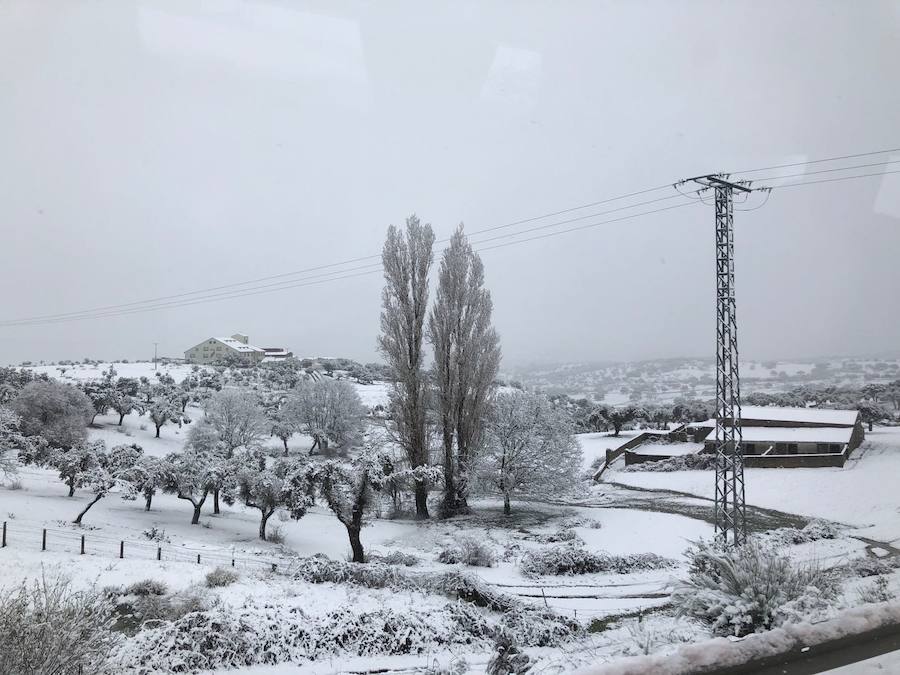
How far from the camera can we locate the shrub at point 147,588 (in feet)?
23.0

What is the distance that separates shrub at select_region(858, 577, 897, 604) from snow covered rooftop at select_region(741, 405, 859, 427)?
42.6 feet

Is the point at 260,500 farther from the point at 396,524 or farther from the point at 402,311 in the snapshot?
the point at 402,311

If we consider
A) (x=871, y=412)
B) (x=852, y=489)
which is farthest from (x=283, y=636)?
(x=871, y=412)

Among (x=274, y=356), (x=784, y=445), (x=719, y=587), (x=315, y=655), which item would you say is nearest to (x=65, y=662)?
(x=315, y=655)

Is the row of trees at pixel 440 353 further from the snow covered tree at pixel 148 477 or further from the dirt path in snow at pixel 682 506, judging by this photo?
the snow covered tree at pixel 148 477

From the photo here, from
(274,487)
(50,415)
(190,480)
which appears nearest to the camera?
(274,487)

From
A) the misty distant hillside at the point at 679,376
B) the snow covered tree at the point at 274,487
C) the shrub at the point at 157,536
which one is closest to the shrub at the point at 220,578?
the snow covered tree at the point at 274,487

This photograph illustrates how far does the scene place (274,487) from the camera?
15609 mm

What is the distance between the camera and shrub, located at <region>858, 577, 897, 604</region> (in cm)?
431

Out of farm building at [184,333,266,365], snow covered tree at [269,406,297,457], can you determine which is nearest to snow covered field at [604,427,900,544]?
snow covered tree at [269,406,297,457]

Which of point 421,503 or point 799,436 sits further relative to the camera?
point 421,503

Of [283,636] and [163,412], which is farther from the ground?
[283,636]

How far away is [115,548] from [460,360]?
38.8 ft

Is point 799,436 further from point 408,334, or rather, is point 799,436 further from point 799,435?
point 408,334
